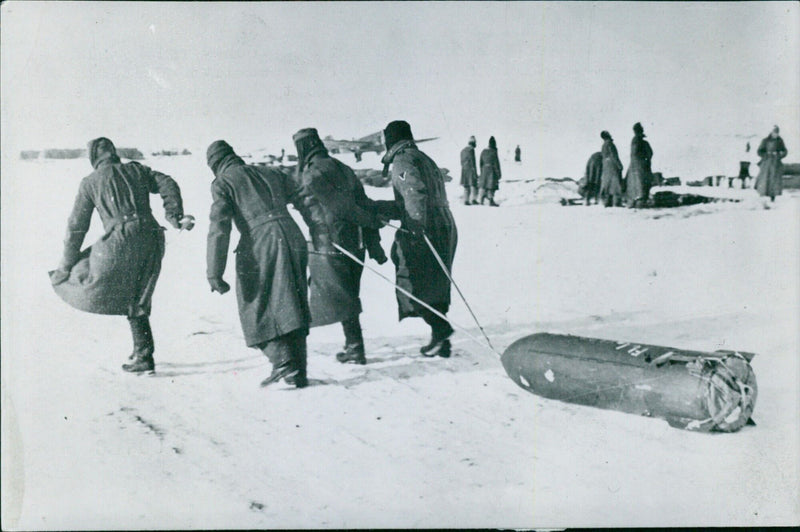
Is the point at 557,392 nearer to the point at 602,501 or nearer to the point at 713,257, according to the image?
the point at 602,501

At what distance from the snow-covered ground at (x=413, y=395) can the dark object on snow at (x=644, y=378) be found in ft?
0.63

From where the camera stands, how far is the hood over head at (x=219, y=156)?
436 centimetres

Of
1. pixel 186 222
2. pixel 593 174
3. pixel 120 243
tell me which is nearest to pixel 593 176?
pixel 593 174

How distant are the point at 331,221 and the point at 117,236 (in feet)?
3.91

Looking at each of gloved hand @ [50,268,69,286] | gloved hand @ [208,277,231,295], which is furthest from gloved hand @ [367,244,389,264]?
gloved hand @ [50,268,69,286]

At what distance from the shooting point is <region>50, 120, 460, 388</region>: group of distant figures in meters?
4.32

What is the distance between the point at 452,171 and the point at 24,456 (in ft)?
9.54

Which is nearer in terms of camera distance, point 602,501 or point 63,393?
point 602,501

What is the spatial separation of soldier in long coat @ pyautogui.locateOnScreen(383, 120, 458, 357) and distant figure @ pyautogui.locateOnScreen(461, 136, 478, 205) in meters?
0.13

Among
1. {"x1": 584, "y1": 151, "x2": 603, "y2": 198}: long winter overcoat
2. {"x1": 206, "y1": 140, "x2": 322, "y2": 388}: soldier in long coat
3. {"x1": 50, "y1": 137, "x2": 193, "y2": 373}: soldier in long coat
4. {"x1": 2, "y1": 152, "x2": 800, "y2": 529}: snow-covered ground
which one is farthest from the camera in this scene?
{"x1": 584, "y1": 151, "x2": 603, "y2": 198}: long winter overcoat

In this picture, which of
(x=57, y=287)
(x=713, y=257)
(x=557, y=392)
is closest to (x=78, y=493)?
(x=57, y=287)

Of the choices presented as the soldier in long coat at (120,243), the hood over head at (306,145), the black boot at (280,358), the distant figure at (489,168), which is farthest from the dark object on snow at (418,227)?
the soldier in long coat at (120,243)

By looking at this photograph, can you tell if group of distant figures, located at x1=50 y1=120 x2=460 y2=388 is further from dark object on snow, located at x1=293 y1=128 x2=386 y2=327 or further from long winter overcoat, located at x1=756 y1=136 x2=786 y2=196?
long winter overcoat, located at x1=756 y1=136 x2=786 y2=196

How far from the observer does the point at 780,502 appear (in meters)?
4.31
